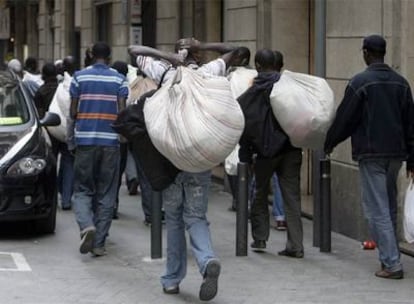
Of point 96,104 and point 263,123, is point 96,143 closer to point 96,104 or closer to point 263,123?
point 96,104

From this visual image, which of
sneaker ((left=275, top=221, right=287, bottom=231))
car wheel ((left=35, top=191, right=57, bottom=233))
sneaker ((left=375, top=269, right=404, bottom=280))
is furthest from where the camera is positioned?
sneaker ((left=275, top=221, right=287, bottom=231))

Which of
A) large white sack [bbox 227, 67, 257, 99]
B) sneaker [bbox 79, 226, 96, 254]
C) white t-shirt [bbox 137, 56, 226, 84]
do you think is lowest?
sneaker [bbox 79, 226, 96, 254]

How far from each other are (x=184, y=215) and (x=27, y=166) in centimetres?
297

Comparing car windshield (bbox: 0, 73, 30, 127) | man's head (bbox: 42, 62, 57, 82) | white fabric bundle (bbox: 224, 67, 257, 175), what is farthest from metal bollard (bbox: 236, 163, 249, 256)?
man's head (bbox: 42, 62, 57, 82)

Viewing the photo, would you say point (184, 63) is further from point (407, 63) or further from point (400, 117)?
point (407, 63)

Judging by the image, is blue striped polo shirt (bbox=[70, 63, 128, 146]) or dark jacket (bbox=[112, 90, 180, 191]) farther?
blue striped polo shirt (bbox=[70, 63, 128, 146])

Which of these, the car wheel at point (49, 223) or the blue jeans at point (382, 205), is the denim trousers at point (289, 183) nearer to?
the blue jeans at point (382, 205)

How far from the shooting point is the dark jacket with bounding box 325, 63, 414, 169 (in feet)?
28.0

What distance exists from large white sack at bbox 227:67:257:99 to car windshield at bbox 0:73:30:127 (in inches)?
87.2

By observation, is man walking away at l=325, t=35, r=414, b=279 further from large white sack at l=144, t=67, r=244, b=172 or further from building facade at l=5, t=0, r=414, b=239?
large white sack at l=144, t=67, r=244, b=172

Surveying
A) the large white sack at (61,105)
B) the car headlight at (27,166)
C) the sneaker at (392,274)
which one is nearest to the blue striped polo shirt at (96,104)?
the car headlight at (27,166)

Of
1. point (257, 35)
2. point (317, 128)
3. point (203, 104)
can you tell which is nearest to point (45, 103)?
point (257, 35)

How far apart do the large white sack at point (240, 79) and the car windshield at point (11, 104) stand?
7.26ft

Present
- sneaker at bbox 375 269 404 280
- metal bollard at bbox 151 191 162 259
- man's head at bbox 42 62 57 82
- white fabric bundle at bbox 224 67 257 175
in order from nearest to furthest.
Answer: sneaker at bbox 375 269 404 280, metal bollard at bbox 151 191 162 259, white fabric bundle at bbox 224 67 257 175, man's head at bbox 42 62 57 82
